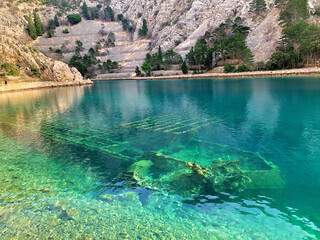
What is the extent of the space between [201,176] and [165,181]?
1.43m

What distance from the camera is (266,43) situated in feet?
236

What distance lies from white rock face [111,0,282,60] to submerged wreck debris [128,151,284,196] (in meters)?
70.4

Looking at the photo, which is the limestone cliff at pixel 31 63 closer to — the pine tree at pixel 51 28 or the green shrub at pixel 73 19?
the pine tree at pixel 51 28

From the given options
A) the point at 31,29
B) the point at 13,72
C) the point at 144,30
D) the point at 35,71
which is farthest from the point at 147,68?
the point at 31,29

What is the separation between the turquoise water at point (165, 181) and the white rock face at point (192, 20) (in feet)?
220

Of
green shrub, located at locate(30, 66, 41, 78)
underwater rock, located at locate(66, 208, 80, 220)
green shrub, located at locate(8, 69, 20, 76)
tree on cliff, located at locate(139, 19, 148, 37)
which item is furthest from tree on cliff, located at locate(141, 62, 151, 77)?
underwater rock, located at locate(66, 208, 80, 220)

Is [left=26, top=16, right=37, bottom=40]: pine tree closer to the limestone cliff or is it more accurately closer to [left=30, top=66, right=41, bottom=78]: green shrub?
the limestone cliff

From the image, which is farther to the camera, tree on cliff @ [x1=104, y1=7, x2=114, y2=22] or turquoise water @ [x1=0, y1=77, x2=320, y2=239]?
tree on cliff @ [x1=104, y1=7, x2=114, y2=22]

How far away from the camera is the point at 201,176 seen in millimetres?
8234

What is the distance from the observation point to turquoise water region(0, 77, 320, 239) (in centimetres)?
571

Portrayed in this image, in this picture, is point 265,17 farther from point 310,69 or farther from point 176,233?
point 176,233

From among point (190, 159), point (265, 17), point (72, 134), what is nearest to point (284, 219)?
point (190, 159)

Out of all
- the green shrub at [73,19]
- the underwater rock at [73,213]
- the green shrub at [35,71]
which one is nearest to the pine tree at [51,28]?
the green shrub at [73,19]

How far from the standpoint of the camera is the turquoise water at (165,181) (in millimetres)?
5707
